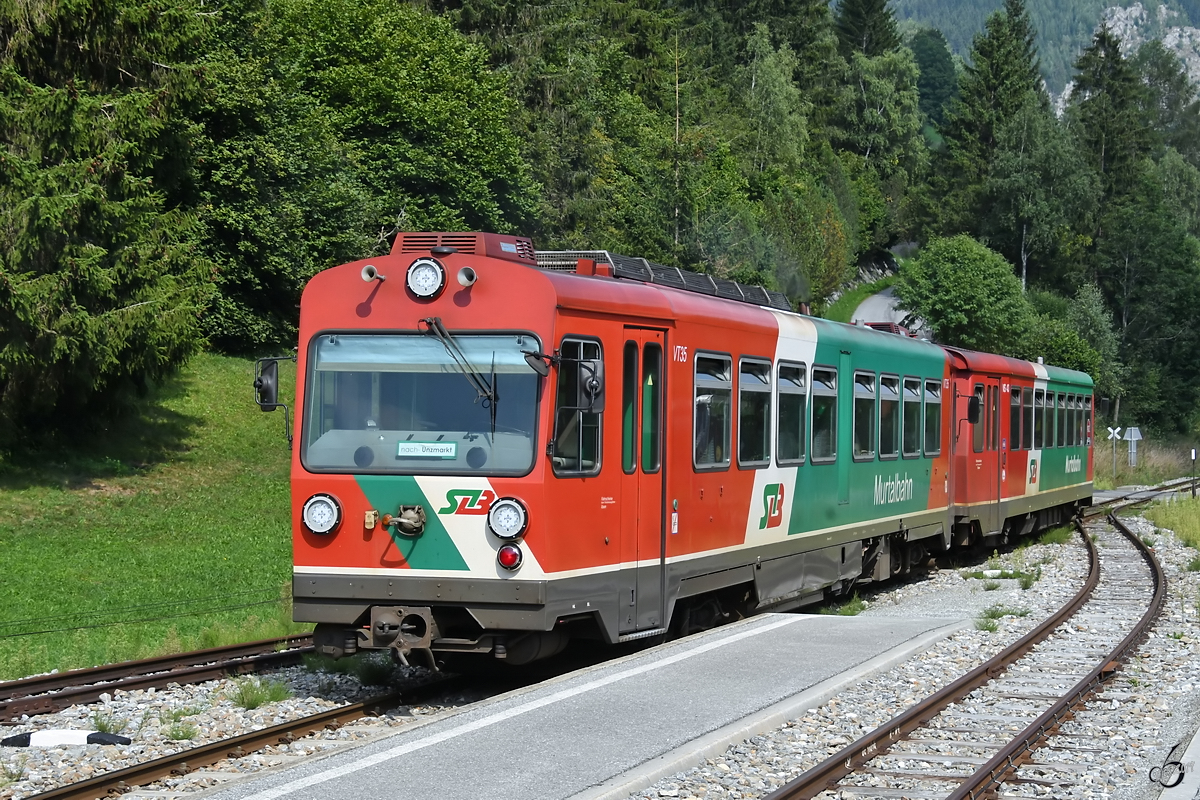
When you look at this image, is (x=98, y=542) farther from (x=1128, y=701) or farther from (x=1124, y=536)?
(x=1124, y=536)

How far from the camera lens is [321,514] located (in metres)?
9.94

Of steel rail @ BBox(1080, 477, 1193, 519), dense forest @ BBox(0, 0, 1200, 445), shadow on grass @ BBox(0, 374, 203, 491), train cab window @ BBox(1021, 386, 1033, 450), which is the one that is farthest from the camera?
steel rail @ BBox(1080, 477, 1193, 519)

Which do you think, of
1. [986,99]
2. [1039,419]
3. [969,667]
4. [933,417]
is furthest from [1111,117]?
[969,667]

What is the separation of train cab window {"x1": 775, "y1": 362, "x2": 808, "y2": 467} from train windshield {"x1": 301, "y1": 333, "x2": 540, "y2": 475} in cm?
442

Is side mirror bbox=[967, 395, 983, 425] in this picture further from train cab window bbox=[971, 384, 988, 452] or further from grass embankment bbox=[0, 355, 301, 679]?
grass embankment bbox=[0, 355, 301, 679]

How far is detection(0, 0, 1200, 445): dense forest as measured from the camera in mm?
25688

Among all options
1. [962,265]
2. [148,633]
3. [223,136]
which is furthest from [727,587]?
[962,265]

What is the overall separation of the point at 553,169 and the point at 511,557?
40.7 metres

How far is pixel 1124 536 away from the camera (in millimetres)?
28172

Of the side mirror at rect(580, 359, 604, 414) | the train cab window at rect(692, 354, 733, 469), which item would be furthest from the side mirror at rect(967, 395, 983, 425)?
the side mirror at rect(580, 359, 604, 414)

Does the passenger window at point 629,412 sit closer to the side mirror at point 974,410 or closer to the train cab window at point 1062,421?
the side mirror at point 974,410

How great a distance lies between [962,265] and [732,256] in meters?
27.7

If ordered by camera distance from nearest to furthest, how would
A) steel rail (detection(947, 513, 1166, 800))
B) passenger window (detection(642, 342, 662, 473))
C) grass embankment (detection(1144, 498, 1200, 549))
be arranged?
steel rail (detection(947, 513, 1166, 800)) < passenger window (detection(642, 342, 662, 473)) < grass embankment (detection(1144, 498, 1200, 549))

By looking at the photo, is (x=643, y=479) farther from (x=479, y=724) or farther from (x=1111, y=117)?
(x=1111, y=117)
